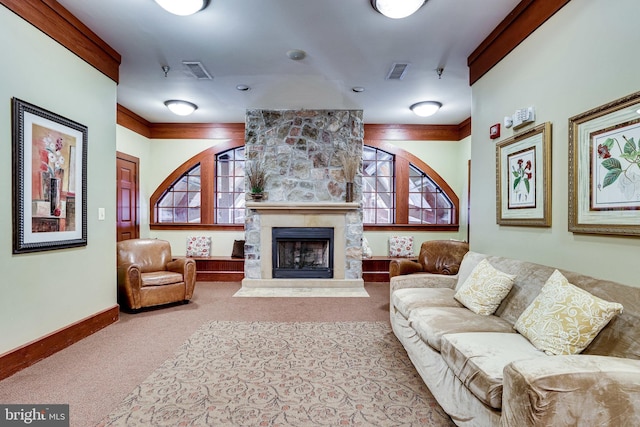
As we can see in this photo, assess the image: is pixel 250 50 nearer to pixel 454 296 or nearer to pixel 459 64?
pixel 459 64

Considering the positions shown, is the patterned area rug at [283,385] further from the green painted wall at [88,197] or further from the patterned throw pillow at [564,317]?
the green painted wall at [88,197]

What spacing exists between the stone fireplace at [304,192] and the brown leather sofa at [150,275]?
1.13 m

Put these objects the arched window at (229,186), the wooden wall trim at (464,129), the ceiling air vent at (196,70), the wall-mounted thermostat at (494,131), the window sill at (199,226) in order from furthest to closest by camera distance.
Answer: the arched window at (229,186) < the window sill at (199,226) < the wooden wall trim at (464,129) < the ceiling air vent at (196,70) < the wall-mounted thermostat at (494,131)

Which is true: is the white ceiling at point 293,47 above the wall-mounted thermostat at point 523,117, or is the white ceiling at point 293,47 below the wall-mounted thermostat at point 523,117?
above

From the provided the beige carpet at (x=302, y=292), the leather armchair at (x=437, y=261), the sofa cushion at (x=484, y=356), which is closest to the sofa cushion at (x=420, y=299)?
the sofa cushion at (x=484, y=356)

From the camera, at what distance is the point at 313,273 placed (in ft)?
16.7

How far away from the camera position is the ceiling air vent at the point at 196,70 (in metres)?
3.59

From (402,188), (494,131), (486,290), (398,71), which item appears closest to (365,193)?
(402,188)

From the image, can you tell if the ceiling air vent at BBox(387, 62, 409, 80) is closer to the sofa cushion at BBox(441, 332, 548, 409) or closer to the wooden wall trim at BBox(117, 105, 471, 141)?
the wooden wall trim at BBox(117, 105, 471, 141)

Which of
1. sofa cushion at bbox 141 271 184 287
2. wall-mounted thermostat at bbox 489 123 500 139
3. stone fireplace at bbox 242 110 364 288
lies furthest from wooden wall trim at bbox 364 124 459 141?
sofa cushion at bbox 141 271 184 287

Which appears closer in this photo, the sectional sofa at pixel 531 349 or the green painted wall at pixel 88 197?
the sectional sofa at pixel 531 349

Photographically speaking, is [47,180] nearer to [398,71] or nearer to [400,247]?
[398,71]

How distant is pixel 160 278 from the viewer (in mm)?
3887

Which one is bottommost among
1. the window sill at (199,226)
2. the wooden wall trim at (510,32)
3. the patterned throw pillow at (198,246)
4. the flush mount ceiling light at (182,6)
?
the patterned throw pillow at (198,246)
